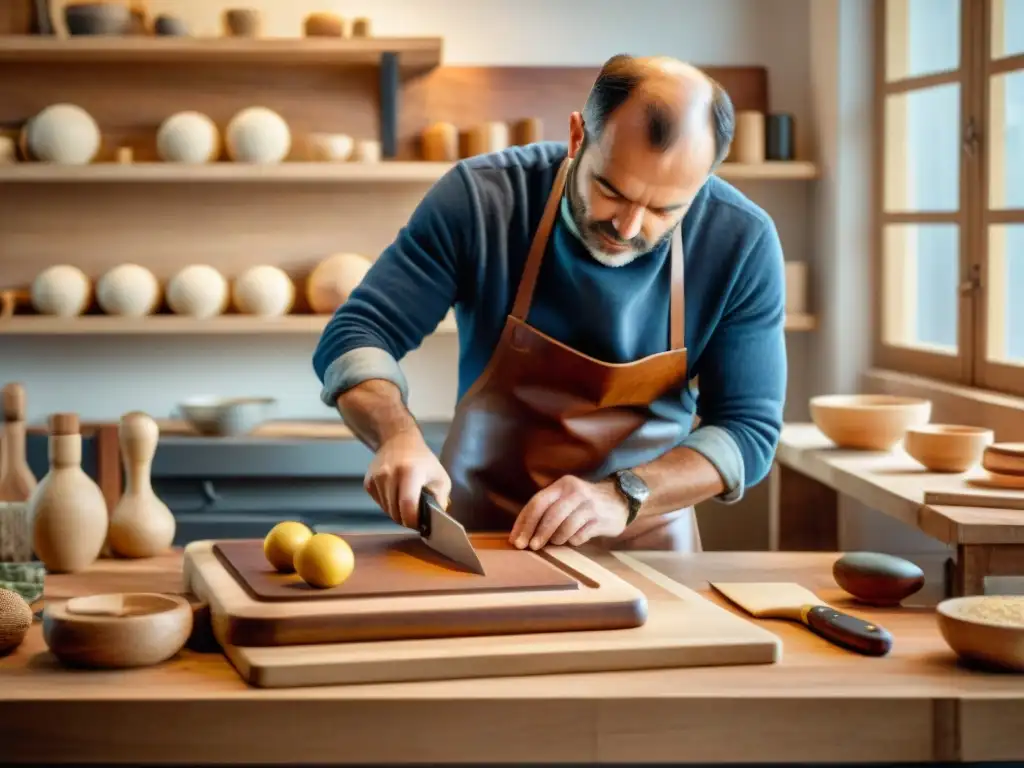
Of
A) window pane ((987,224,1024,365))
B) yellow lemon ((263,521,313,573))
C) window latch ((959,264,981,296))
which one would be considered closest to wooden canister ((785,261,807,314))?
window latch ((959,264,981,296))

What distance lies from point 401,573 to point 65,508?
1.79ft

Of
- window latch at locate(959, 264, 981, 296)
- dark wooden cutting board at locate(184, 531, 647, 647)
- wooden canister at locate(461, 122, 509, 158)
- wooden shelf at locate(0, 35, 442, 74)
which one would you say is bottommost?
dark wooden cutting board at locate(184, 531, 647, 647)

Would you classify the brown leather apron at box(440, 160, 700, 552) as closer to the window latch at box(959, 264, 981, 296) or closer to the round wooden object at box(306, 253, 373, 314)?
the window latch at box(959, 264, 981, 296)

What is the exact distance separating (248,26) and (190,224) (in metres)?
0.68

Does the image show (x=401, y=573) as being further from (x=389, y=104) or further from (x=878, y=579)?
(x=389, y=104)

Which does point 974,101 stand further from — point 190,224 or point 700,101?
point 190,224

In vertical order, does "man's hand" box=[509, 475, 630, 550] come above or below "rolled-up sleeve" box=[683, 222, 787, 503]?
below

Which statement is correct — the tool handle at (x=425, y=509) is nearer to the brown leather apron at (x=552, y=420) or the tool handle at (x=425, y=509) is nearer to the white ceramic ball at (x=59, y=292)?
the brown leather apron at (x=552, y=420)

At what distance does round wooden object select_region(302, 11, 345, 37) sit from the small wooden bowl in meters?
2.81

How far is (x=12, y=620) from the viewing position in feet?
4.57

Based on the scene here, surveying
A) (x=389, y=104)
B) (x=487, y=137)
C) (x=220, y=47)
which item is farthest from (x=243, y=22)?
(x=487, y=137)

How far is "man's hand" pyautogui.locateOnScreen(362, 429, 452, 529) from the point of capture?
169 centimetres

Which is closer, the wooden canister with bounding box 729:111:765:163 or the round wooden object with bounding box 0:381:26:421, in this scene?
the round wooden object with bounding box 0:381:26:421

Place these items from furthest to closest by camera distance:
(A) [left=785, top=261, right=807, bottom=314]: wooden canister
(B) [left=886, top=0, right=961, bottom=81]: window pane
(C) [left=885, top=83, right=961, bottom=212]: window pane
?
(A) [left=785, top=261, right=807, bottom=314]: wooden canister, (B) [left=886, top=0, right=961, bottom=81]: window pane, (C) [left=885, top=83, right=961, bottom=212]: window pane
